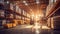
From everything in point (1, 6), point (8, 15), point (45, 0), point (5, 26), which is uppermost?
point (45, 0)

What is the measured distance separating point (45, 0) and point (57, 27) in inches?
212

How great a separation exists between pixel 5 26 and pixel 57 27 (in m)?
4.92

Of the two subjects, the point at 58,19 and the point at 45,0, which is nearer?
the point at 58,19

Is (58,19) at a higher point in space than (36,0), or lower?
lower

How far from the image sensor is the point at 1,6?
10.5 m

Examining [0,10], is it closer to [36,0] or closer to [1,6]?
[1,6]

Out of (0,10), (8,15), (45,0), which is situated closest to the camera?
(0,10)

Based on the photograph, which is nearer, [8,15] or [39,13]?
[8,15]

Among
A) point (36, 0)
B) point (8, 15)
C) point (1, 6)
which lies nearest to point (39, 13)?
point (36, 0)

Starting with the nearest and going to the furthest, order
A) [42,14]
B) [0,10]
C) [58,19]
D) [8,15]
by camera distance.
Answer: [58,19] → [0,10] → [8,15] → [42,14]

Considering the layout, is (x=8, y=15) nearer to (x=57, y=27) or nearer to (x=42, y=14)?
(x=57, y=27)

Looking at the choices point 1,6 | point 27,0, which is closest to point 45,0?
point 27,0

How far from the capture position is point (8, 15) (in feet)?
40.7

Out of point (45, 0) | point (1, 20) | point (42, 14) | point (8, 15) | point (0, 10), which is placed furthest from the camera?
point (42, 14)
